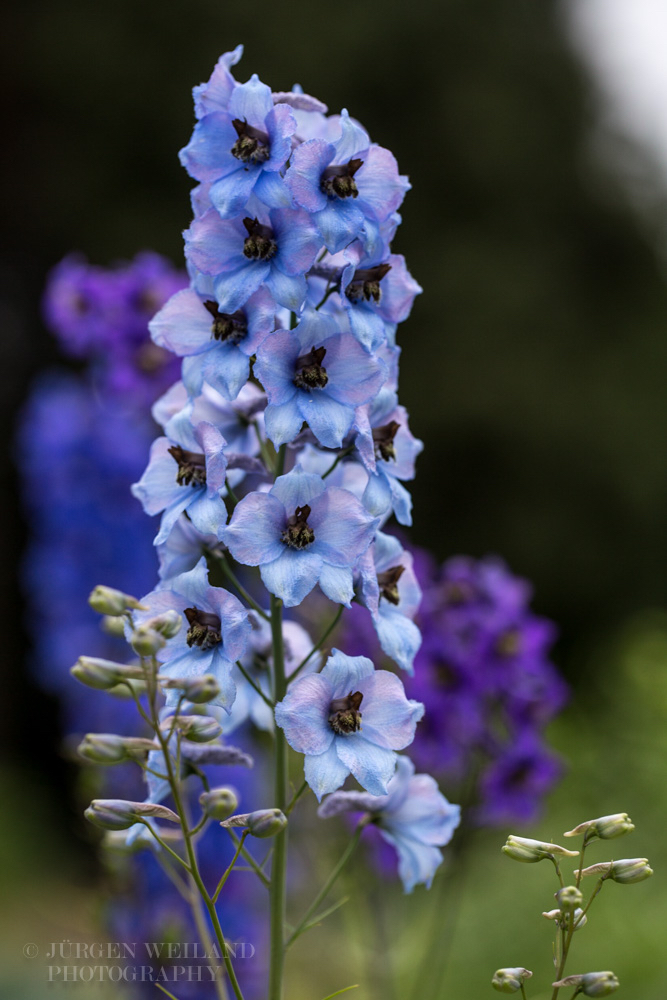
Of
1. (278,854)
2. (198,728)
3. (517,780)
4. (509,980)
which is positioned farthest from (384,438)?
(517,780)

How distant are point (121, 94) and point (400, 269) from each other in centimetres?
860

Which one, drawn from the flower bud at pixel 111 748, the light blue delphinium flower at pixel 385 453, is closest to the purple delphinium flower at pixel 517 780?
the light blue delphinium flower at pixel 385 453

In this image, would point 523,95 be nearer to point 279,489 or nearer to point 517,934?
point 517,934

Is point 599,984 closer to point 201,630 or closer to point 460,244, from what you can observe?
point 201,630

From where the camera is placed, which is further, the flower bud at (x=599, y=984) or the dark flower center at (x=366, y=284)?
the dark flower center at (x=366, y=284)

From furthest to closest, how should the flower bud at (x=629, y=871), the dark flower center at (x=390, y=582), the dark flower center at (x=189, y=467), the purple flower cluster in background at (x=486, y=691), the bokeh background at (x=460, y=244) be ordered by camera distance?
1. the bokeh background at (x=460, y=244)
2. the purple flower cluster in background at (x=486, y=691)
3. the dark flower center at (x=390, y=582)
4. the dark flower center at (x=189, y=467)
5. the flower bud at (x=629, y=871)

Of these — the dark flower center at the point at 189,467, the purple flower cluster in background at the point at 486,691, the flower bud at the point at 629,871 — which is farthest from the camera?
the purple flower cluster in background at the point at 486,691

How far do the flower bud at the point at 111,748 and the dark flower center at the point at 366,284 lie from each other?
0.68 m

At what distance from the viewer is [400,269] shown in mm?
1437

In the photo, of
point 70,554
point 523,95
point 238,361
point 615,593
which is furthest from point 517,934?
point 523,95

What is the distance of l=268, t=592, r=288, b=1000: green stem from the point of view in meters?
1.26

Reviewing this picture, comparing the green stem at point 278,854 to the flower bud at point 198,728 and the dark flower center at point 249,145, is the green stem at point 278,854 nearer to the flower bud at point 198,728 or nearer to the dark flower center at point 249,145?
the flower bud at point 198,728

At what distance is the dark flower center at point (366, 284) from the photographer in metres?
1.33

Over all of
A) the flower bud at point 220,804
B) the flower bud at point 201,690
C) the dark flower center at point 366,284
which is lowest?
the flower bud at point 220,804
